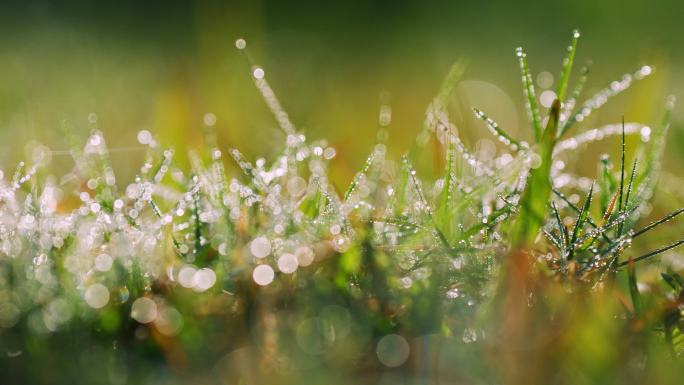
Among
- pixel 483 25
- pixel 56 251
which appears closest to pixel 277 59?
pixel 483 25

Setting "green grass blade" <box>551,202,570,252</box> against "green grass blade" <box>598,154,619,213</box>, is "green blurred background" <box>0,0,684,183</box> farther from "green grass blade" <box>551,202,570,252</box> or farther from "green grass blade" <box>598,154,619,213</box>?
"green grass blade" <box>551,202,570,252</box>

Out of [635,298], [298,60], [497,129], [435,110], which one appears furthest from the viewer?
[298,60]

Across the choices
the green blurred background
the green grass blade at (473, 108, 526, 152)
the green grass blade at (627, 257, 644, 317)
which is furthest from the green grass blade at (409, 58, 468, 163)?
the green grass blade at (627, 257, 644, 317)

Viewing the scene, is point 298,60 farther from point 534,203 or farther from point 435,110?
point 534,203

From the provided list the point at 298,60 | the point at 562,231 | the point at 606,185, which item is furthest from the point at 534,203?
the point at 298,60

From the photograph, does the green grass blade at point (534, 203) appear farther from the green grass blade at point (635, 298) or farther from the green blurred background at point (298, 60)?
the green blurred background at point (298, 60)

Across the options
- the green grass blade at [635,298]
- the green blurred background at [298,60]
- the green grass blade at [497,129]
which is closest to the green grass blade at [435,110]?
the green grass blade at [497,129]

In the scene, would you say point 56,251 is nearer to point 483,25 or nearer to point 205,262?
point 205,262
